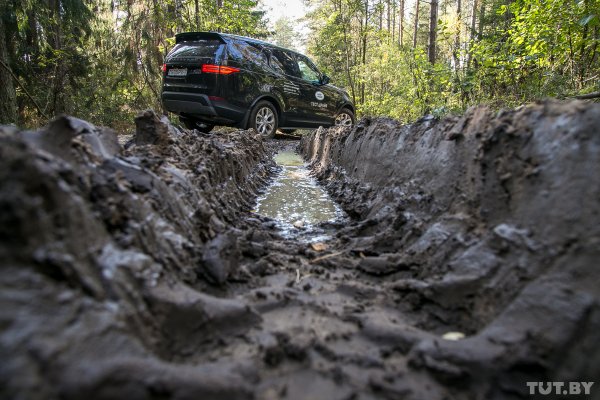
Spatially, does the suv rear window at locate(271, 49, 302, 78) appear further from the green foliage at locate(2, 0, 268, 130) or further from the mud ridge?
the mud ridge

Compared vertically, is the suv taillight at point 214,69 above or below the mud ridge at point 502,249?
A: above

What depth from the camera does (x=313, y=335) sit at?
150 centimetres

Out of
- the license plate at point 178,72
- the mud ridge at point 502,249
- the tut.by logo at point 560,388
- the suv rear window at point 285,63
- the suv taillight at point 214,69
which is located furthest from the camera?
the suv rear window at point 285,63

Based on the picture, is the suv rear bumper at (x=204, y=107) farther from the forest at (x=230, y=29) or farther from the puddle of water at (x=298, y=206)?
the forest at (x=230, y=29)

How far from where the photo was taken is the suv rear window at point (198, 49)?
6.72m

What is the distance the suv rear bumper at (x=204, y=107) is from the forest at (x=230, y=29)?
2485mm

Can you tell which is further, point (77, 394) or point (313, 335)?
point (313, 335)

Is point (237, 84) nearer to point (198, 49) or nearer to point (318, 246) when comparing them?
point (198, 49)

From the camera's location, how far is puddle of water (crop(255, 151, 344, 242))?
3.39 meters

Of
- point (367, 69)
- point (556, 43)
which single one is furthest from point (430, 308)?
point (367, 69)

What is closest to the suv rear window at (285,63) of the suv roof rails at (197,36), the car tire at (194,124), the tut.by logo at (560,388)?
the suv roof rails at (197,36)

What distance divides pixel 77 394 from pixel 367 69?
54.1ft

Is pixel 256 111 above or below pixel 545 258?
above

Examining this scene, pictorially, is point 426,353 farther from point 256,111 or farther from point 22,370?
point 256,111
